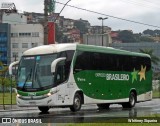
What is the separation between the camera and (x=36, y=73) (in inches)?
909

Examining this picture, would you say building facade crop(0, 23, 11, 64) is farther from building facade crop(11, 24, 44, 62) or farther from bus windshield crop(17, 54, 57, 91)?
bus windshield crop(17, 54, 57, 91)

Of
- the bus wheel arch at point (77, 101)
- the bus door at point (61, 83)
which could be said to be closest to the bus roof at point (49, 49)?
the bus door at point (61, 83)

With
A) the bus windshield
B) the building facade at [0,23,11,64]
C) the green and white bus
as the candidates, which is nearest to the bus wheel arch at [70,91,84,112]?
the green and white bus

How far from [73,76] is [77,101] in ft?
4.43

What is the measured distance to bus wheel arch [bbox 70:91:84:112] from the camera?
24.3 meters

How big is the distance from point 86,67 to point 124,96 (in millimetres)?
5057

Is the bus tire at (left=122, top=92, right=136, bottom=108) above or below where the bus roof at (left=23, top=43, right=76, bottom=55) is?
below

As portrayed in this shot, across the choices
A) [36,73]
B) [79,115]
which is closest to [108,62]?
[36,73]

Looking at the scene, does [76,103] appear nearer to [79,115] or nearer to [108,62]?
[79,115]

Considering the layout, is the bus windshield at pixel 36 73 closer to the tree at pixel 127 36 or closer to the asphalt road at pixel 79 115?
the asphalt road at pixel 79 115

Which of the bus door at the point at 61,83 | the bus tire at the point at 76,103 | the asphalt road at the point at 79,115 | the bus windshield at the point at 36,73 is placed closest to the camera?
the asphalt road at the point at 79,115

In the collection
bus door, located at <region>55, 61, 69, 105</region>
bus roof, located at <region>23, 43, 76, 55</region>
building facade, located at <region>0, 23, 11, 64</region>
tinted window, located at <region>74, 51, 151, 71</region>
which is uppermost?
building facade, located at <region>0, 23, 11, 64</region>

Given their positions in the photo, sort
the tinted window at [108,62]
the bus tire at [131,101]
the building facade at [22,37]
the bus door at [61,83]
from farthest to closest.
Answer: the building facade at [22,37]
the bus tire at [131,101]
the tinted window at [108,62]
the bus door at [61,83]

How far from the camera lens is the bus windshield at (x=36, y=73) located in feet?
75.3
